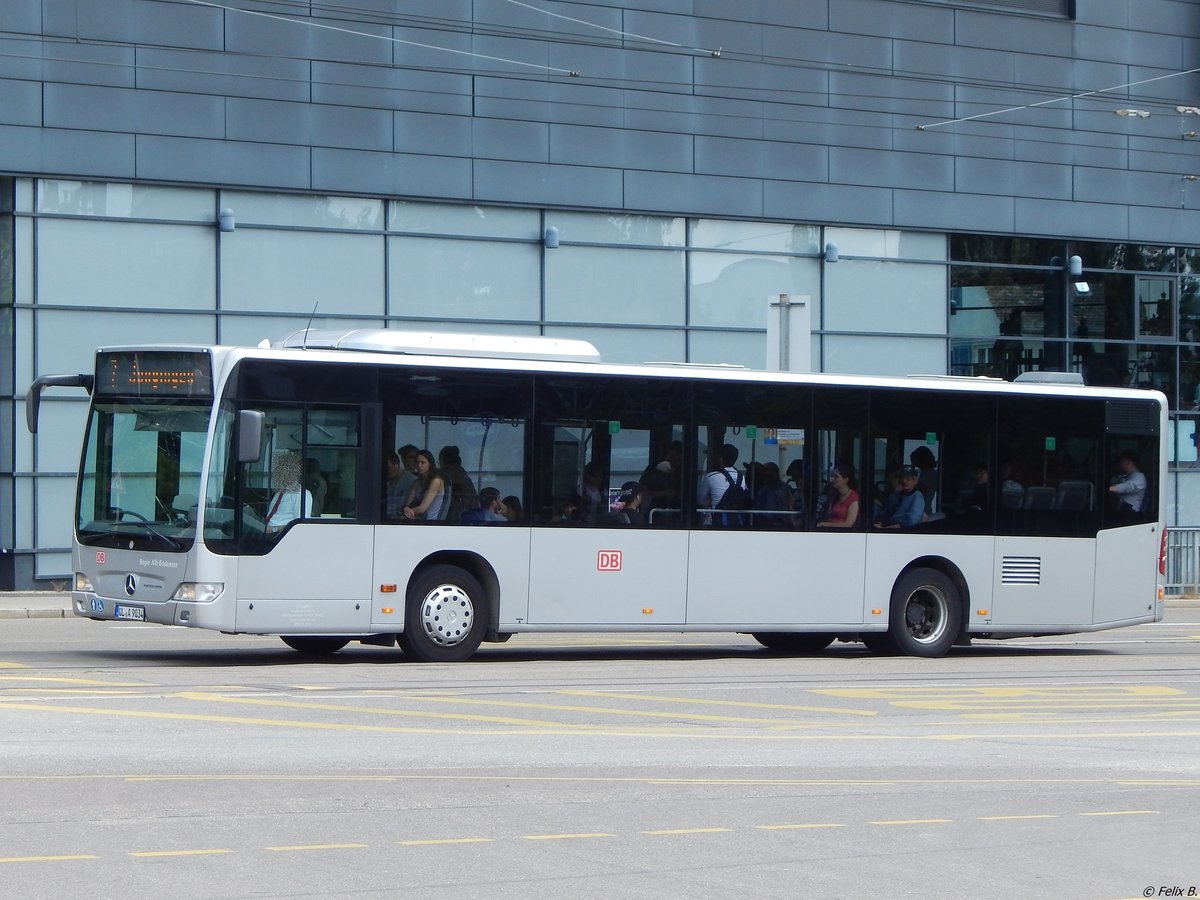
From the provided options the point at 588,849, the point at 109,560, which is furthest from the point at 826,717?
the point at 109,560

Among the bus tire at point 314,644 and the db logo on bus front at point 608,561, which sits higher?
the db logo on bus front at point 608,561

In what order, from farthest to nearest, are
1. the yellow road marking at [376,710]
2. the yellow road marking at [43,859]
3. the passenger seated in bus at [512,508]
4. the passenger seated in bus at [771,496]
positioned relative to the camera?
the passenger seated in bus at [771,496] < the passenger seated in bus at [512,508] < the yellow road marking at [376,710] < the yellow road marking at [43,859]

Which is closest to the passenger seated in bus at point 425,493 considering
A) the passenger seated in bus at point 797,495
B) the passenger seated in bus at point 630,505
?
the passenger seated in bus at point 630,505

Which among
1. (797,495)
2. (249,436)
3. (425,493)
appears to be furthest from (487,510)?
(797,495)

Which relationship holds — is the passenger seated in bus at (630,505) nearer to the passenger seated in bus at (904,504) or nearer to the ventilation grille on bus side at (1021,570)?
the passenger seated in bus at (904,504)

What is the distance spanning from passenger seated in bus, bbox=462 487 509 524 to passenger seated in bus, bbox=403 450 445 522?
28 centimetres

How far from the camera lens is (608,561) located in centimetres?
1681

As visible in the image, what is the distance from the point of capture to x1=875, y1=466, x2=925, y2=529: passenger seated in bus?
59.9 ft

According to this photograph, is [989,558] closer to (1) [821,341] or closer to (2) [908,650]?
(2) [908,650]

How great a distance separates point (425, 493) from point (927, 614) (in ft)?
18.1

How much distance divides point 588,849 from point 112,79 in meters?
20.6

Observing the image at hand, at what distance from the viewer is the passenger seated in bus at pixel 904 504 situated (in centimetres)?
1825

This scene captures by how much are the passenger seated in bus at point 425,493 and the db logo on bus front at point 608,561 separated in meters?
1.57

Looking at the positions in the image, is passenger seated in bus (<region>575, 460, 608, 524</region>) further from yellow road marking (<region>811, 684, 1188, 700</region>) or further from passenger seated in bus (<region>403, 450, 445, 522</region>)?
yellow road marking (<region>811, 684, 1188, 700</region>)
